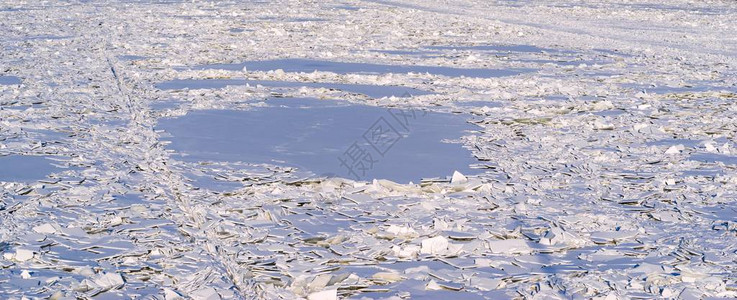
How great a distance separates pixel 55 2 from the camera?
19.8 metres

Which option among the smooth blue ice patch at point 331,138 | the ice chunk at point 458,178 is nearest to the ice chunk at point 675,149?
the smooth blue ice patch at point 331,138

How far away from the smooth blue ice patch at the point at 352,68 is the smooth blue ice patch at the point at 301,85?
0.84 m

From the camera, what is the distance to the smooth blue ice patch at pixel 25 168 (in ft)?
17.1

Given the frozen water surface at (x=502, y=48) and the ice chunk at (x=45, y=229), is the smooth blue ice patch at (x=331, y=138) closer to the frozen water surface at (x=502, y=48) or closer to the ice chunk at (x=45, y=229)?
the ice chunk at (x=45, y=229)

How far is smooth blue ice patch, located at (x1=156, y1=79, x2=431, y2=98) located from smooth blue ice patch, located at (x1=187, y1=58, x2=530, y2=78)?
2.75 feet

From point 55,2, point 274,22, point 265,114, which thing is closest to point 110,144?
point 265,114

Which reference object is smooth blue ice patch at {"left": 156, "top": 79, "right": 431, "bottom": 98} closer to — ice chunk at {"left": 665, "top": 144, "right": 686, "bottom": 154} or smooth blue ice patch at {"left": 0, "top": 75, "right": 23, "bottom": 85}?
smooth blue ice patch at {"left": 0, "top": 75, "right": 23, "bottom": 85}

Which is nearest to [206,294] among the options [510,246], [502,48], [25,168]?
[510,246]

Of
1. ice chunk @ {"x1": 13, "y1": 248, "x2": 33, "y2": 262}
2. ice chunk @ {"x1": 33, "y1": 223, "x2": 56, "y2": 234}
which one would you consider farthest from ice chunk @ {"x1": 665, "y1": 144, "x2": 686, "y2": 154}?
ice chunk @ {"x1": 13, "y1": 248, "x2": 33, "y2": 262}

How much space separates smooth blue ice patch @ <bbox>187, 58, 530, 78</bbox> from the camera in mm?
9781

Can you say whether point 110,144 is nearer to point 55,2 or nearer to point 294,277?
point 294,277

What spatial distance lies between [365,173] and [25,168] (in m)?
2.18

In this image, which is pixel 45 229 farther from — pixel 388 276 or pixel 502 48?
pixel 502 48

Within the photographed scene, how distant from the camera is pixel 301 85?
29.0ft
